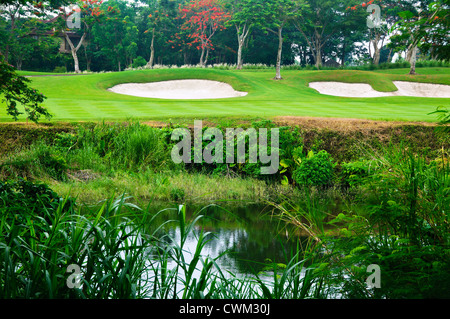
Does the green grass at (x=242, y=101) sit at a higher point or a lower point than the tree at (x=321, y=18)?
lower

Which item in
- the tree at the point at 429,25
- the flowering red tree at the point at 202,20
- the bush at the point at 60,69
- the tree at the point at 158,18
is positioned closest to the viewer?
the tree at the point at 429,25

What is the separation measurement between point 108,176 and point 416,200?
20.1 feet

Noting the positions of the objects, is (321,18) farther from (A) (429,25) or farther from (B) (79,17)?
(A) (429,25)

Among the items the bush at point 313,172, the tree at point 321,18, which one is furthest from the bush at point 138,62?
the bush at point 313,172

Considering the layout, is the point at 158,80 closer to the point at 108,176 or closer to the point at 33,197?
the point at 108,176

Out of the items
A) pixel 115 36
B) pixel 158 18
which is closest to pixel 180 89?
pixel 115 36

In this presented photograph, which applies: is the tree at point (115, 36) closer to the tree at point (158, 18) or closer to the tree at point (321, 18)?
the tree at point (158, 18)

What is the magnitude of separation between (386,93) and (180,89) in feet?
31.6

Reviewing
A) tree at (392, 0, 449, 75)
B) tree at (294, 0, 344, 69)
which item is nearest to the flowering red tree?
tree at (294, 0, 344, 69)

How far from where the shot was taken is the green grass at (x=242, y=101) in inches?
460

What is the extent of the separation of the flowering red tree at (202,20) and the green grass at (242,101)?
11.8 meters

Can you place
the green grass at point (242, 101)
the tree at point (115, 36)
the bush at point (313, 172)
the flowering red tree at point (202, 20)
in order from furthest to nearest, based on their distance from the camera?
the flowering red tree at point (202, 20) → the tree at point (115, 36) → the green grass at point (242, 101) → the bush at point (313, 172)

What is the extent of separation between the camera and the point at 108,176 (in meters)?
8.53

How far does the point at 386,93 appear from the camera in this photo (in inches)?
845
